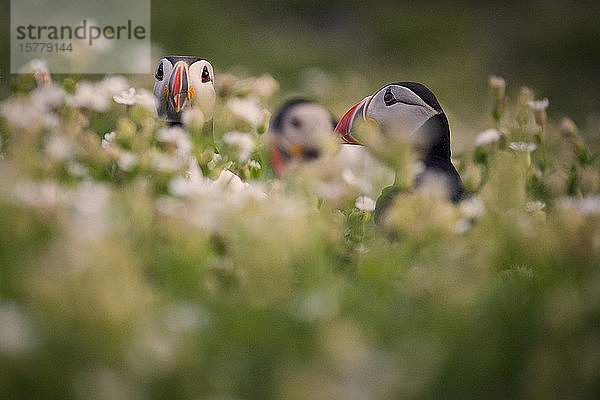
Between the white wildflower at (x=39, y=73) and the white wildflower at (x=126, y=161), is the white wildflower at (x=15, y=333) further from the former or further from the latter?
the white wildflower at (x=39, y=73)

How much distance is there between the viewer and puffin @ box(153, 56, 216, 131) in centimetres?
152

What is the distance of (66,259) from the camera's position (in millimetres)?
729

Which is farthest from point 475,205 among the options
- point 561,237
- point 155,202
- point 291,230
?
point 155,202

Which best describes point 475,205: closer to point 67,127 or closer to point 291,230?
point 291,230

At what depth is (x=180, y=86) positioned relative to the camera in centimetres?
151

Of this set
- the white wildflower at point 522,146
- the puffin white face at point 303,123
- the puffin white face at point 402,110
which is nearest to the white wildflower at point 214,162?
the puffin white face at point 402,110

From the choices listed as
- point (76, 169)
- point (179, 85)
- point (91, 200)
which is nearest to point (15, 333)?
point (91, 200)

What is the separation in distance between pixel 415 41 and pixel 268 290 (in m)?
4.78

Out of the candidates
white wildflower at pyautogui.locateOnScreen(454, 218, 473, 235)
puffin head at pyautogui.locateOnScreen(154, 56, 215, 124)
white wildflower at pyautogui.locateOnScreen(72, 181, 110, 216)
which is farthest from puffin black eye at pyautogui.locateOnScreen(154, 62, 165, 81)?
white wildflower at pyautogui.locateOnScreen(454, 218, 473, 235)

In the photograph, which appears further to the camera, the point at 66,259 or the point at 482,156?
the point at 482,156

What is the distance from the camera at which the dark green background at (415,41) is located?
175 inches

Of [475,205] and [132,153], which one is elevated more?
[132,153]

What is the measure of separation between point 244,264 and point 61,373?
25 centimetres

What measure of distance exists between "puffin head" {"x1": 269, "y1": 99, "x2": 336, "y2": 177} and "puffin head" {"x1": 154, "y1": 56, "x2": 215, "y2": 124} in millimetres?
263
